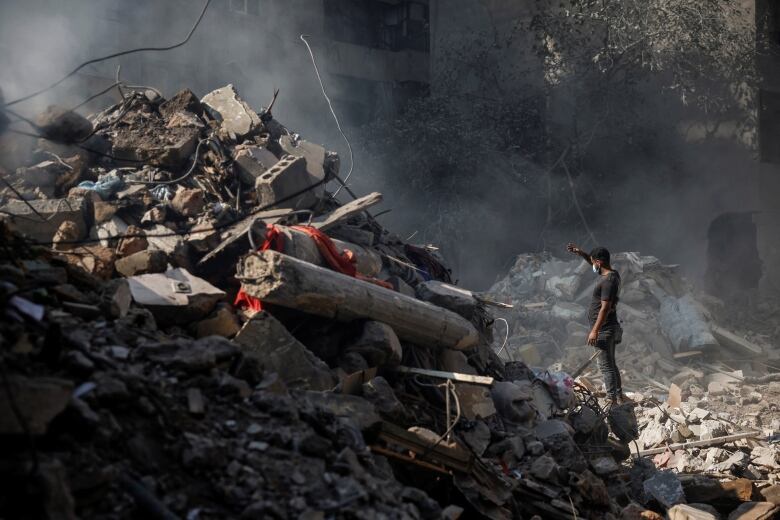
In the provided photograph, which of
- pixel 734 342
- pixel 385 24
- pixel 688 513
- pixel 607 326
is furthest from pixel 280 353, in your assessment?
pixel 385 24

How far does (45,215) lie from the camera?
6367mm

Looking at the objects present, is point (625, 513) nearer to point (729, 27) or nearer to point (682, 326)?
point (682, 326)

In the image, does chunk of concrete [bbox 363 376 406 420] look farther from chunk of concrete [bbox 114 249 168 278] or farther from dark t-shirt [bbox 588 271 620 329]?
dark t-shirt [bbox 588 271 620 329]

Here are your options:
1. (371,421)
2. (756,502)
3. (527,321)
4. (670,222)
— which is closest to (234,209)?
(371,421)

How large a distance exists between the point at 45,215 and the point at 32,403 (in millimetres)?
3837

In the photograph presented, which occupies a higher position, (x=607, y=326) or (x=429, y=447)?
(x=429, y=447)

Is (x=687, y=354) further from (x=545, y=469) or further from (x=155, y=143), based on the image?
(x=155, y=143)

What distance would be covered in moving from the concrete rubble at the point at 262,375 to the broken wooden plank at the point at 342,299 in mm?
16

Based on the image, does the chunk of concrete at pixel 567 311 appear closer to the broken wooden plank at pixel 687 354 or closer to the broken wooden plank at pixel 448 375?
the broken wooden plank at pixel 687 354

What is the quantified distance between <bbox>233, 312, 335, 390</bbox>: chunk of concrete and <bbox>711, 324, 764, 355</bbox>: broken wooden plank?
892 centimetres

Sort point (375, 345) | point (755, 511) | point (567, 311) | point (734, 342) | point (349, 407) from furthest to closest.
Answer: point (567, 311) < point (734, 342) < point (755, 511) < point (375, 345) < point (349, 407)

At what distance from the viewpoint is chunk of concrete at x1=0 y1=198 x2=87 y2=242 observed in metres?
6.22

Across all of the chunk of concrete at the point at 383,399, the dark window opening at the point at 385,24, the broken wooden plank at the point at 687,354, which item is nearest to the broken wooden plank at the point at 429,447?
the chunk of concrete at the point at 383,399

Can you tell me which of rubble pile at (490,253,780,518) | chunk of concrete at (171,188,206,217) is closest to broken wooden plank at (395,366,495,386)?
rubble pile at (490,253,780,518)
